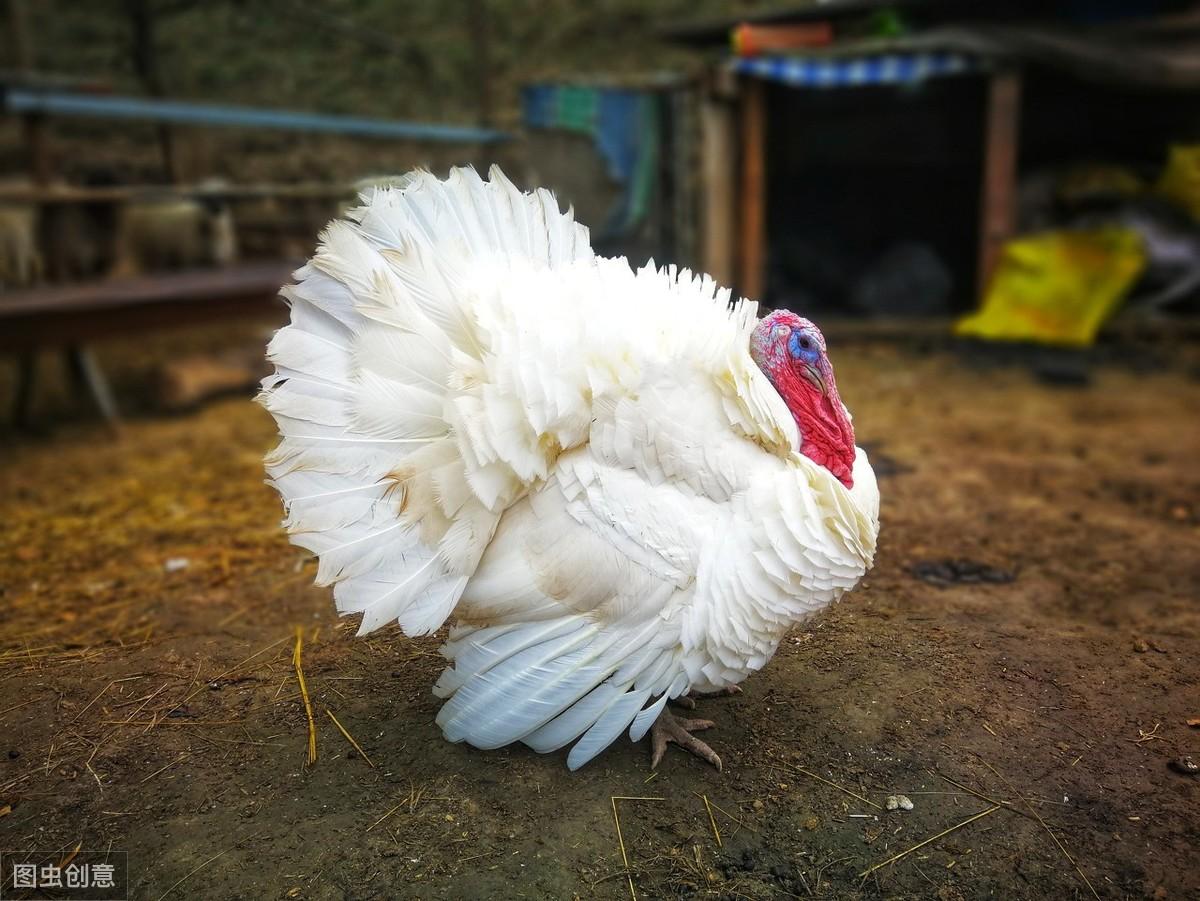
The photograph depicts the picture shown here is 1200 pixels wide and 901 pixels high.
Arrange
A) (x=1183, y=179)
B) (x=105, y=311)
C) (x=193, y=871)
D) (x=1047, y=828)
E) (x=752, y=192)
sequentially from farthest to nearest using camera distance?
(x=752, y=192) < (x=1183, y=179) < (x=105, y=311) < (x=1047, y=828) < (x=193, y=871)

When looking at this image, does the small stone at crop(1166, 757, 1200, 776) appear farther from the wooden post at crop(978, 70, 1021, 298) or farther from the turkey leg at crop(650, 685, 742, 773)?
the wooden post at crop(978, 70, 1021, 298)

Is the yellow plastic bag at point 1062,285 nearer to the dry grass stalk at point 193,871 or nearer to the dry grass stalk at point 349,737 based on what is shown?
the dry grass stalk at point 349,737

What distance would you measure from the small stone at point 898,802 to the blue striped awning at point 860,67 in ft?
20.4

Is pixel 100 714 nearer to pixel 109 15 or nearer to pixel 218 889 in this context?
pixel 218 889

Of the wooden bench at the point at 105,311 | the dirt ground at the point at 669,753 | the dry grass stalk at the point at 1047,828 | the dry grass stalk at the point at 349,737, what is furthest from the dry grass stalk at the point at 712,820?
the wooden bench at the point at 105,311

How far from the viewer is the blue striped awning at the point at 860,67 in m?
7.37

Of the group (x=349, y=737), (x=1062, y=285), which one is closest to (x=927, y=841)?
(x=349, y=737)

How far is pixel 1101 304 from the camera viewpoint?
24.3 ft

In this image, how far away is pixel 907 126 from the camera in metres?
9.66

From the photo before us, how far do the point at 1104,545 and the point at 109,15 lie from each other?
1192cm

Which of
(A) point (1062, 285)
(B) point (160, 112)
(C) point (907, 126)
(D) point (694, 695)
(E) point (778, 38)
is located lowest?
(D) point (694, 695)

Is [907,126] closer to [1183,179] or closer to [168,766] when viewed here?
[1183,179]

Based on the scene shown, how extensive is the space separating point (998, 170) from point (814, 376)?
5.92 metres

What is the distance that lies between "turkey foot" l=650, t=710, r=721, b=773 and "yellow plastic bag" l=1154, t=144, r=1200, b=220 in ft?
22.1
